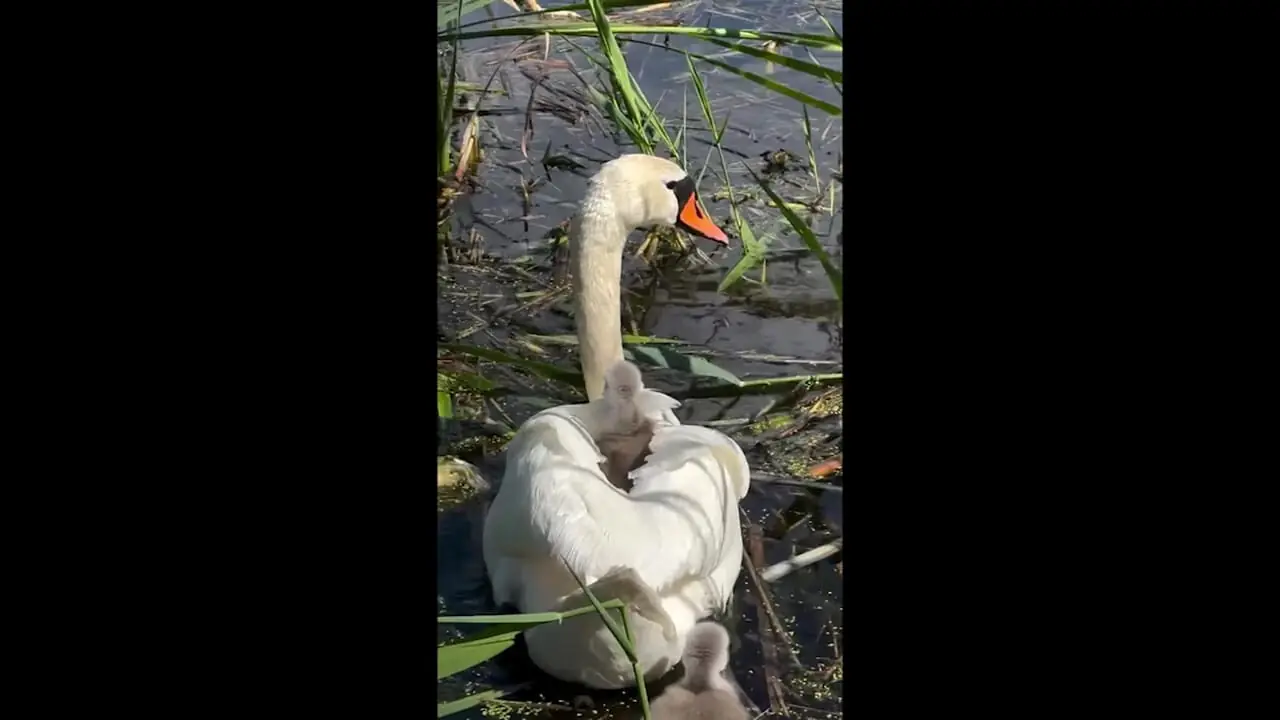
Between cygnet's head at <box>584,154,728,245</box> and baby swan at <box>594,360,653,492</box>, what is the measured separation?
0.55ft

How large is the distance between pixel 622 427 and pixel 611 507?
5.6 inches

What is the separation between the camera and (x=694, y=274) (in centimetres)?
173

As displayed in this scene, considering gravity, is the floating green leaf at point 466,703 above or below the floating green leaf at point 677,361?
below

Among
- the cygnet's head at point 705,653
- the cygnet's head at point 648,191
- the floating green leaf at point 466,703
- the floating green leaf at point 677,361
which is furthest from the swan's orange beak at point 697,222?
the floating green leaf at point 466,703

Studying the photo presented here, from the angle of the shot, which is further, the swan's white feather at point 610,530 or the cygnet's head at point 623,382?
the cygnet's head at point 623,382

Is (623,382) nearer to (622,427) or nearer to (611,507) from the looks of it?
(622,427)

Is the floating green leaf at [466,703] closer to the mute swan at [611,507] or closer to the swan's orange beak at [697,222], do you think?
the mute swan at [611,507]

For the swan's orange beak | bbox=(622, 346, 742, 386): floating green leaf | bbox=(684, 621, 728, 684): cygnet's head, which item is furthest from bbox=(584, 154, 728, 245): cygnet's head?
bbox=(684, 621, 728, 684): cygnet's head

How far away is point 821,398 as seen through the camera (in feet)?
5.57

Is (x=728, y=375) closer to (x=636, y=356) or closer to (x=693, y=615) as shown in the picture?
(x=636, y=356)

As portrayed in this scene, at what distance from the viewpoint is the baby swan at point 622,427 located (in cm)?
170

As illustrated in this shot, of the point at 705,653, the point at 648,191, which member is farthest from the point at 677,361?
the point at 705,653

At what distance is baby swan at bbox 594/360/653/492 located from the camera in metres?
1.70

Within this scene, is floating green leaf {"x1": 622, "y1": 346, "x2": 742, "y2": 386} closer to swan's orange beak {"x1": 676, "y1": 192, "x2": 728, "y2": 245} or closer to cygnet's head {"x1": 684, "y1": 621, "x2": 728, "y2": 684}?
swan's orange beak {"x1": 676, "y1": 192, "x2": 728, "y2": 245}
